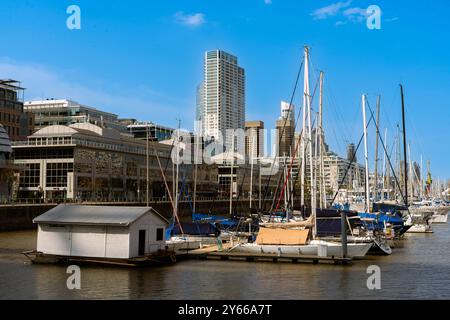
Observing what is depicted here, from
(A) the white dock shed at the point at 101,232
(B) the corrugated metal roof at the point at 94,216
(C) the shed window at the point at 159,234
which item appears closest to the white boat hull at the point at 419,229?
(C) the shed window at the point at 159,234

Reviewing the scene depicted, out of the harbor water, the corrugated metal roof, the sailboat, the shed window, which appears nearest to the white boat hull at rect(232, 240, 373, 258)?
the sailboat

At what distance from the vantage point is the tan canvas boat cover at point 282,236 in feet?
157

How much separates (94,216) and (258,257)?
47.9 feet

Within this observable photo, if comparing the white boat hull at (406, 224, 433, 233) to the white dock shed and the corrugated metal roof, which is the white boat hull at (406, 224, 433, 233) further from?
the corrugated metal roof

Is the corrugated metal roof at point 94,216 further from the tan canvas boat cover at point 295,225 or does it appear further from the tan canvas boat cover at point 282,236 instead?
the tan canvas boat cover at point 295,225

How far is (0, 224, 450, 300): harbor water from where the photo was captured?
32.8 meters

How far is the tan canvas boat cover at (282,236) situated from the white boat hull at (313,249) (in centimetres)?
50

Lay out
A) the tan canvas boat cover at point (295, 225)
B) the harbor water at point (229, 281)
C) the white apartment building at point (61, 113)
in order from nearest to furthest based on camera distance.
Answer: the harbor water at point (229, 281)
the tan canvas boat cover at point (295, 225)
the white apartment building at point (61, 113)

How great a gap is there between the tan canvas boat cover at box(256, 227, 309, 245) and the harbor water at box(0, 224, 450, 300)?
2993 millimetres

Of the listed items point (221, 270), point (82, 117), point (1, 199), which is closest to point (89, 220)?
point (221, 270)

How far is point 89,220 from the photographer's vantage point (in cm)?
4219

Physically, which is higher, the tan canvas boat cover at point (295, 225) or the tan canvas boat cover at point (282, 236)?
the tan canvas boat cover at point (295, 225)

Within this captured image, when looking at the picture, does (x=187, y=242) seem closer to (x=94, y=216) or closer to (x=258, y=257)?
(x=258, y=257)

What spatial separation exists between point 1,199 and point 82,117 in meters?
92.6
